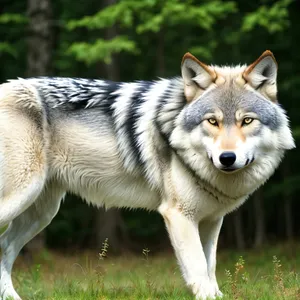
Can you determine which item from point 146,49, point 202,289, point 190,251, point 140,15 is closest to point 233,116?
point 190,251

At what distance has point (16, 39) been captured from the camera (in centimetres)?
1862

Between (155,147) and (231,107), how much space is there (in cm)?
89

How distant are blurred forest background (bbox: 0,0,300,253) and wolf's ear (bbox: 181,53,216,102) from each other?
6530 millimetres

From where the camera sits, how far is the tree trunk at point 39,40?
41.5 ft

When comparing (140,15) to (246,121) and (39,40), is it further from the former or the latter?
(246,121)

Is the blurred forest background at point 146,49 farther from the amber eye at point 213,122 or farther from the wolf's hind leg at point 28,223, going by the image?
the amber eye at point 213,122

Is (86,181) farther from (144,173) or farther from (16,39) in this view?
(16,39)

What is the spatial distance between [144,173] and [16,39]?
14.1m

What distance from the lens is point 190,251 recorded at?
5.23 m

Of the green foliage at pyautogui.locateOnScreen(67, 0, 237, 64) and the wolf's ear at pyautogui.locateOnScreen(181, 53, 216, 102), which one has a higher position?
the wolf's ear at pyautogui.locateOnScreen(181, 53, 216, 102)

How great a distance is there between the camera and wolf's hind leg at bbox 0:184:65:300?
19.8 ft

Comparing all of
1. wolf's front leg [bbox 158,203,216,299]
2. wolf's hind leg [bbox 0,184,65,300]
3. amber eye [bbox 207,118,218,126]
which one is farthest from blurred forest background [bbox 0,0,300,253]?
wolf's front leg [bbox 158,203,216,299]

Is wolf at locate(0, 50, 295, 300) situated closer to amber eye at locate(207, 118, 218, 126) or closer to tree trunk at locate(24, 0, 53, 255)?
amber eye at locate(207, 118, 218, 126)

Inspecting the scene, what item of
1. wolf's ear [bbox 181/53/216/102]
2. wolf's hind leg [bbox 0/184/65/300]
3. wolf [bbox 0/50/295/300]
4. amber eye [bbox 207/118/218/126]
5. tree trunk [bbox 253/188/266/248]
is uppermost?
wolf's ear [bbox 181/53/216/102]
